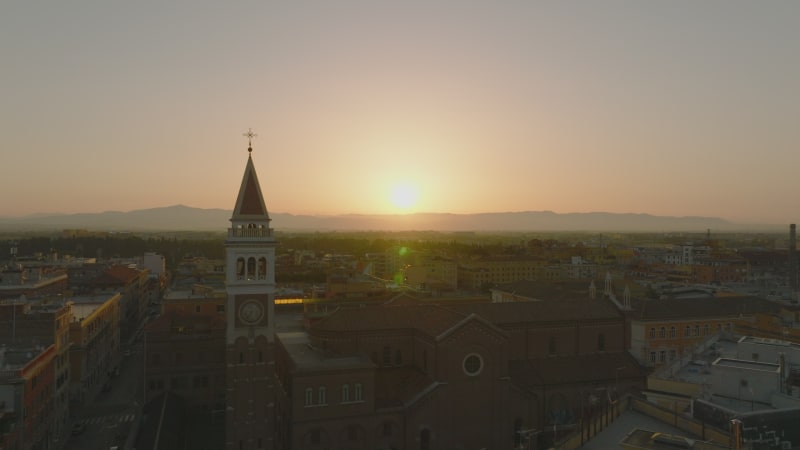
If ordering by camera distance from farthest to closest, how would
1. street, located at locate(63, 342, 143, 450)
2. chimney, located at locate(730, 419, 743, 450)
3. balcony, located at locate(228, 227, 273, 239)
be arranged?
street, located at locate(63, 342, 143, 450) → balcony, located at locate(228, 227, 273, 239) → chimney, located at locate(730, 419, 743, 450)

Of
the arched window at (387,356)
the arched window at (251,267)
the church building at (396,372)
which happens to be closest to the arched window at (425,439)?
the church building at (396,372)

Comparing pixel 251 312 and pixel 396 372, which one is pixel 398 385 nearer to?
pixel 396 372

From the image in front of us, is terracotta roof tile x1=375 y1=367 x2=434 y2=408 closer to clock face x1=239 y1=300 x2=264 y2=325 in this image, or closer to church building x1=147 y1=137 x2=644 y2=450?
church building x1=147 y1=137 x2=644 y2=450

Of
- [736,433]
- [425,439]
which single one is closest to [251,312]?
[425,439]

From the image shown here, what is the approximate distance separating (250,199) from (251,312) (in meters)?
6.28

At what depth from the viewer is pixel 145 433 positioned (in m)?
38.8

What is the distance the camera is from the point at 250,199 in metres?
35.8

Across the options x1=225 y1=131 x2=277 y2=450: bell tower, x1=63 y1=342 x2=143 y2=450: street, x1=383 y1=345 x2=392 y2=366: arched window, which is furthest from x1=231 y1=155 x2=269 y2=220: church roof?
x1=63 y1=342 x2=143 y2=450: street

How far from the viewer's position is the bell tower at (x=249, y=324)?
114 ft

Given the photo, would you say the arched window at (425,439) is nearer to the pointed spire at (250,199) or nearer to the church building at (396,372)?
the church building at (396,372)

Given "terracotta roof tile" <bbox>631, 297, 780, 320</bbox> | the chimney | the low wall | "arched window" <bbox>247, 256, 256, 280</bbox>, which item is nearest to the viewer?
the chimney

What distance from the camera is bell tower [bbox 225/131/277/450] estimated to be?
34844 mm

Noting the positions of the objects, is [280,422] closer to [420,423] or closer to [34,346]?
[420,423]

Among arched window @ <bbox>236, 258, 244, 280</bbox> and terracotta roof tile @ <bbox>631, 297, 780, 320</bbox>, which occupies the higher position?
arched window @ <bbox>236, 258, 244, 280</bbox>
